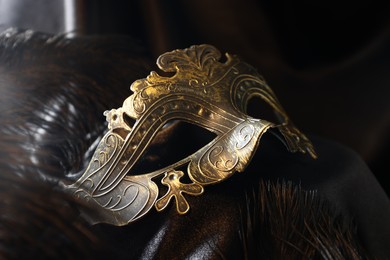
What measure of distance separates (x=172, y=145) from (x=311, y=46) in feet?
1.96

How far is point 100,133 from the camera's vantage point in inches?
29.0

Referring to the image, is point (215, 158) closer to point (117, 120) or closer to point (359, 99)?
point (117, 120)

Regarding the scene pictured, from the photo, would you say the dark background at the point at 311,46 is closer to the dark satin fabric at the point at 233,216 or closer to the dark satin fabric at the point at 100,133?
the dark satin fabric at the point at 100,133

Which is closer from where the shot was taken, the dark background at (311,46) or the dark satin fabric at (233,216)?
the dark satin fabric at (233,216)

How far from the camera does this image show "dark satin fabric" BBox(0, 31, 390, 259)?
0.65 meters

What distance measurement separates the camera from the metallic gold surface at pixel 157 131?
2.17 ft

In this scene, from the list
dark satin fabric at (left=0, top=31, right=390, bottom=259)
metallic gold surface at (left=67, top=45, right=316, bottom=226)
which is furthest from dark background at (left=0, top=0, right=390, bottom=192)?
metallic gold surface at (left=67, top=45, right=316, bottom=226)

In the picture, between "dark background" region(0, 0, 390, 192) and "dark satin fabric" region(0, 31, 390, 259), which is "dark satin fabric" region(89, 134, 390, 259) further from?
"dark background" region(0, 0, 390, 192)

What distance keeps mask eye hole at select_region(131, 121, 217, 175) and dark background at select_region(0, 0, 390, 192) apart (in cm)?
48

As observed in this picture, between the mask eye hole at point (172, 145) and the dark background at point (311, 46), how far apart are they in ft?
1.57

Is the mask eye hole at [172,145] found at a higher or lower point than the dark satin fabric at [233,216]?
higher

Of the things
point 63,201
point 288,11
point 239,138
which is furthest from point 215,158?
point 288,11

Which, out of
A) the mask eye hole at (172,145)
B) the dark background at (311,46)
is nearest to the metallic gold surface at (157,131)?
the mask eye hole at (172,145)

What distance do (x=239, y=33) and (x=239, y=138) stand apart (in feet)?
1.93
